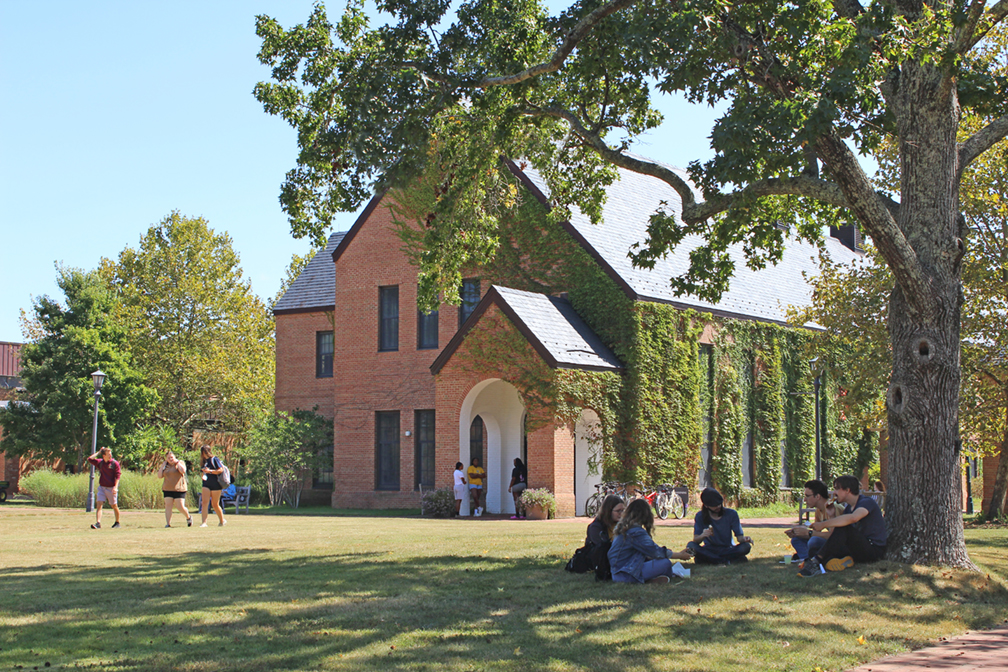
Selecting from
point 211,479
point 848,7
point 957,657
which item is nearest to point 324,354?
point 211,479

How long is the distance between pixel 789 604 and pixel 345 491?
24.5 m

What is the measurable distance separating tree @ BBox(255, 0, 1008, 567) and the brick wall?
14561mm

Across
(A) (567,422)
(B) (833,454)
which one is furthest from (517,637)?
(B) (833,454)

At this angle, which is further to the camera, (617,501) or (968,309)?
(968,309)

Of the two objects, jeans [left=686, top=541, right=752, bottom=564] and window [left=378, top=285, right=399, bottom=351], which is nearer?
jeans [left=686, top=541, right=752, bottom=564]

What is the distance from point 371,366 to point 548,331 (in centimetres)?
905

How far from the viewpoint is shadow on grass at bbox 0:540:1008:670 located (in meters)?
7.32

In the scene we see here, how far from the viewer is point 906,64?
1228cm

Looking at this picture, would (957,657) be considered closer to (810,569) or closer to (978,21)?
(810,569)

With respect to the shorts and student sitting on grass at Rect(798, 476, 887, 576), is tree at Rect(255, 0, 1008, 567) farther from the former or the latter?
the shorts

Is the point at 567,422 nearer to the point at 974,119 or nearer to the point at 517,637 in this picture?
the point at 974,119

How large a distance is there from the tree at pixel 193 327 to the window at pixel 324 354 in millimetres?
15564

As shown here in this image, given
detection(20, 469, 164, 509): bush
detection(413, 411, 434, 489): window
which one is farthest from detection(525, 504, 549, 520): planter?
detection(20, 469, 164, 509): bush

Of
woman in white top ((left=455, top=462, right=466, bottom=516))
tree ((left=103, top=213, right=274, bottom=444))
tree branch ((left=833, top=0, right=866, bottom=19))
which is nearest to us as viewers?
tree branch ((left=833, top=0, right=866, bottom=19))
